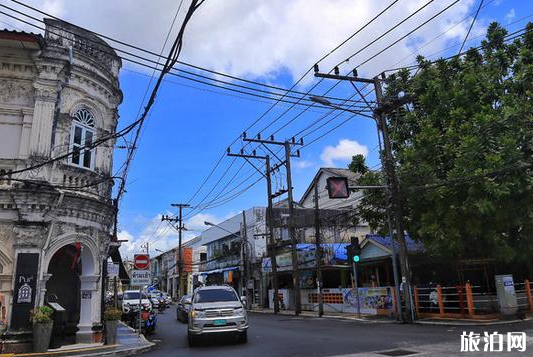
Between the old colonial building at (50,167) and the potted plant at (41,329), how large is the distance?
0.46 meters

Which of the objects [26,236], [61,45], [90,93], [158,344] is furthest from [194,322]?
[61,45]

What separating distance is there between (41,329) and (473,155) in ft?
51.4

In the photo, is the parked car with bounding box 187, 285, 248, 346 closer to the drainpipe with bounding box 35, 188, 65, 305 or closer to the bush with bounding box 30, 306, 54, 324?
the bush with bounding box 30, 306, 54, 324

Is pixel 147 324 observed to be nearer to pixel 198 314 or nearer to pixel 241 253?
pixel 198 314

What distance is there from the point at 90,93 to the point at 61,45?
1787mm

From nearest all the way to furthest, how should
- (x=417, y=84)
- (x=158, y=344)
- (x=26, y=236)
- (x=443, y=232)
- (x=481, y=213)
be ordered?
(x=26, y=236), (x=158, y=344), (x=481, y=213), (x=443, y=232), (x=417, y=84)

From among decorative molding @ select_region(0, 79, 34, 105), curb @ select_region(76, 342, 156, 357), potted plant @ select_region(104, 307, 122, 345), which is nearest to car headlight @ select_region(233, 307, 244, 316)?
curb @ select_region(76, 342, 156, 357)

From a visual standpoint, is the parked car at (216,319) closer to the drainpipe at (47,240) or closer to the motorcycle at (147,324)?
the drainpipe at (47,240)

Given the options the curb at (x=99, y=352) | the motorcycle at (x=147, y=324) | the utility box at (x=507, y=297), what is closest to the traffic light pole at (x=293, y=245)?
the motorcycle at (x=147, y=324)

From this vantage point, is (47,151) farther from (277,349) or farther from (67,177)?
(277,349)

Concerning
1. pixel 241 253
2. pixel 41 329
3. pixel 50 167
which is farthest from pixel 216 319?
pixel 241 253

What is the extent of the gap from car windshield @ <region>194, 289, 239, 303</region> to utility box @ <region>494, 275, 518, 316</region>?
1096cm

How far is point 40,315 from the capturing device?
13.3 metres

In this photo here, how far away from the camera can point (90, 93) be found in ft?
53.6
